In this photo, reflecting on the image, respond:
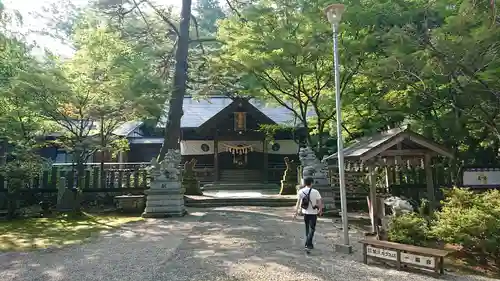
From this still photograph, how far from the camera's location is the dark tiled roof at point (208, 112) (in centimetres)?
2257

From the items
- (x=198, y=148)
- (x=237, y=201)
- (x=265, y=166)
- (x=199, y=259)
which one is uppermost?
(x=198, y=148)

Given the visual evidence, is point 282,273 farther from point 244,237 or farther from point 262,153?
point 262,153

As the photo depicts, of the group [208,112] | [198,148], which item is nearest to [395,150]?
[198,148]

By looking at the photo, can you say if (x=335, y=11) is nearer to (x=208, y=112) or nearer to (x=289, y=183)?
(x=289, y=183)

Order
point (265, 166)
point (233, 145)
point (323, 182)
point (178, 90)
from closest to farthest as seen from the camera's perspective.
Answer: point (323, 182), point (178, 90), point (265, 166), point (233, 145)

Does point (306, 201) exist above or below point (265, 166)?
below

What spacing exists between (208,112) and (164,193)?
14048 mm

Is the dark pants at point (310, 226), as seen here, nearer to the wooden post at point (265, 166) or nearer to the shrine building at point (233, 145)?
the shrine building at point (233, 145)

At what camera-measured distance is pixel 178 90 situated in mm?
13922

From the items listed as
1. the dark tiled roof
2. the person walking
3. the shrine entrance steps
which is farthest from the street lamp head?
the dark tiled roof

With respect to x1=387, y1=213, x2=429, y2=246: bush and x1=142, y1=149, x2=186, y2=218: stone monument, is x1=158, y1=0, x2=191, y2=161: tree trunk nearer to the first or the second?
x1=142, y1=149, x2=186, y2=218: stone monument

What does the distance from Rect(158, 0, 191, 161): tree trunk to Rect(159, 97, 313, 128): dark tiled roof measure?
7.21m

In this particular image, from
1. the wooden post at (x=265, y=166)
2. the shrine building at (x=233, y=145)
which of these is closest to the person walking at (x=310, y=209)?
the shrine building at (x=233, y=145)

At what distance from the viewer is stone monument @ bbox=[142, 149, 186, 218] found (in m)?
11.1
